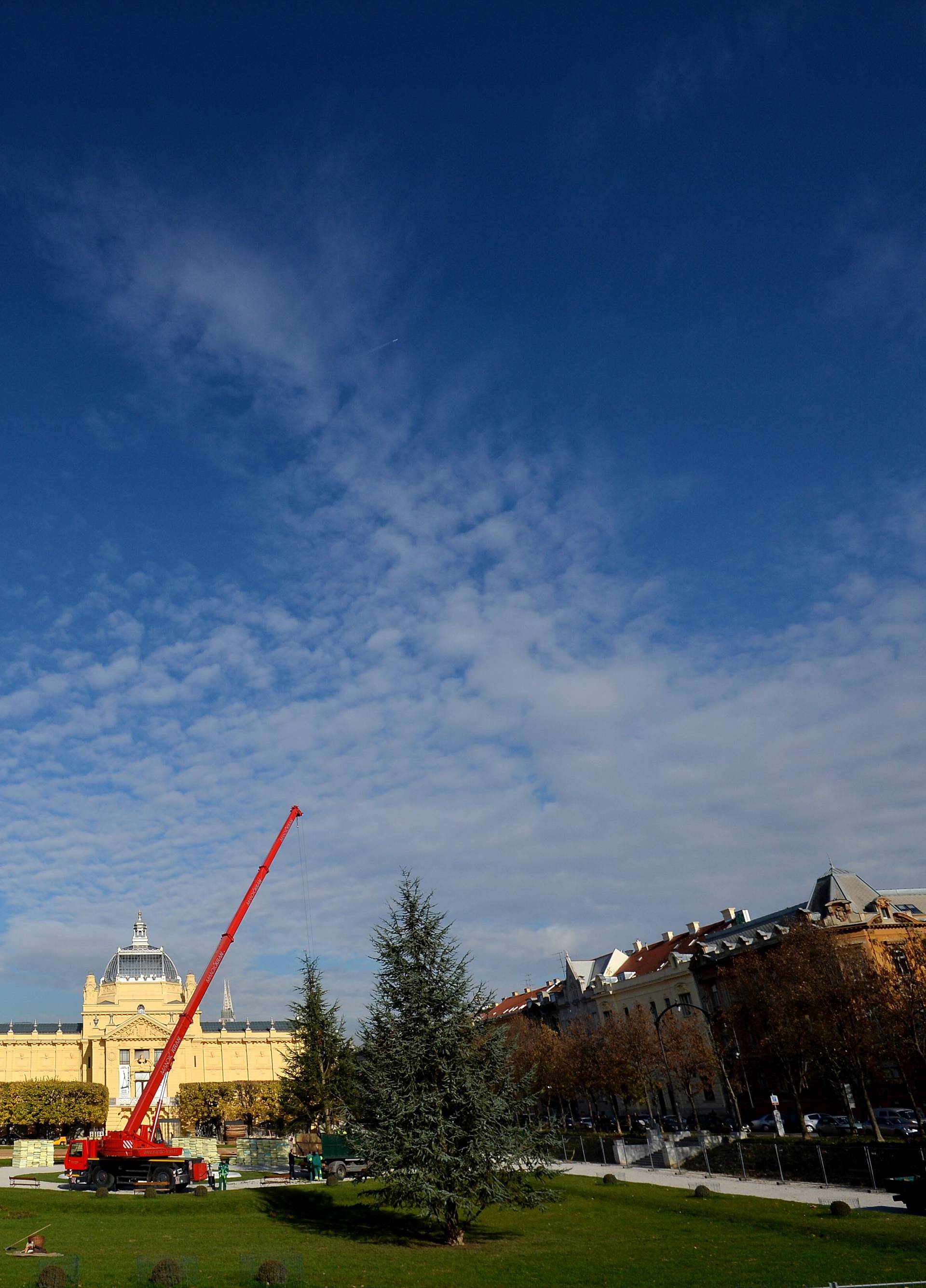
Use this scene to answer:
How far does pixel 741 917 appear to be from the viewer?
87125 millimetres

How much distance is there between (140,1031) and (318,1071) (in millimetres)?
64378

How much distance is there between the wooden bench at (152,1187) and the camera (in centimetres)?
4500

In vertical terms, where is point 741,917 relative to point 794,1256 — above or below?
above

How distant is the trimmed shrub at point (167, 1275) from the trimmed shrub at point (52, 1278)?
2.03 meters

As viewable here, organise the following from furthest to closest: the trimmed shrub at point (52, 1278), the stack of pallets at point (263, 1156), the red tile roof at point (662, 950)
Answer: the red tile roof at point (662, 950) < the stack of pallets at point (263, 1156) < the trimmed shrub at point (52, 1278)

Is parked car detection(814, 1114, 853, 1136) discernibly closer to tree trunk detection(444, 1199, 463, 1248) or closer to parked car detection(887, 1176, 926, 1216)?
parked car detection(887, 1176, 926, 1216)

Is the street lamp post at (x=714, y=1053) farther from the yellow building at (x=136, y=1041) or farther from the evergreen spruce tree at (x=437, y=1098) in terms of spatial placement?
the yellow building at (x=136, y=1041)

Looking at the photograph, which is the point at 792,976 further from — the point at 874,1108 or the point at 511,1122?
the point at 511,1122

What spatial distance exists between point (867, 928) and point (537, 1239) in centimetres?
4412

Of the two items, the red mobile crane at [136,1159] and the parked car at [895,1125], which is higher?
the red mobile crane at [136,1159]

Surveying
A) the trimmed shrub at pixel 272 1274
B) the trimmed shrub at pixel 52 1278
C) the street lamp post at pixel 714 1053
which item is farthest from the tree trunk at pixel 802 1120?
the trimmed shrub at pixel 52 1278

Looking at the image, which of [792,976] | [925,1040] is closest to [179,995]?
[792,976]

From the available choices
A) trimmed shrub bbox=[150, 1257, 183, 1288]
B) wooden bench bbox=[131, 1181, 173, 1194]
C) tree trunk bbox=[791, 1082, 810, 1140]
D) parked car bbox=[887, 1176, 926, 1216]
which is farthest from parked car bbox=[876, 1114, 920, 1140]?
trimmed shrub bbox=[150, 1257, 183, 1288]

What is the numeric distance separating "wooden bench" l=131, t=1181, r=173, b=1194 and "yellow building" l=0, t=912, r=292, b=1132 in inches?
2538
